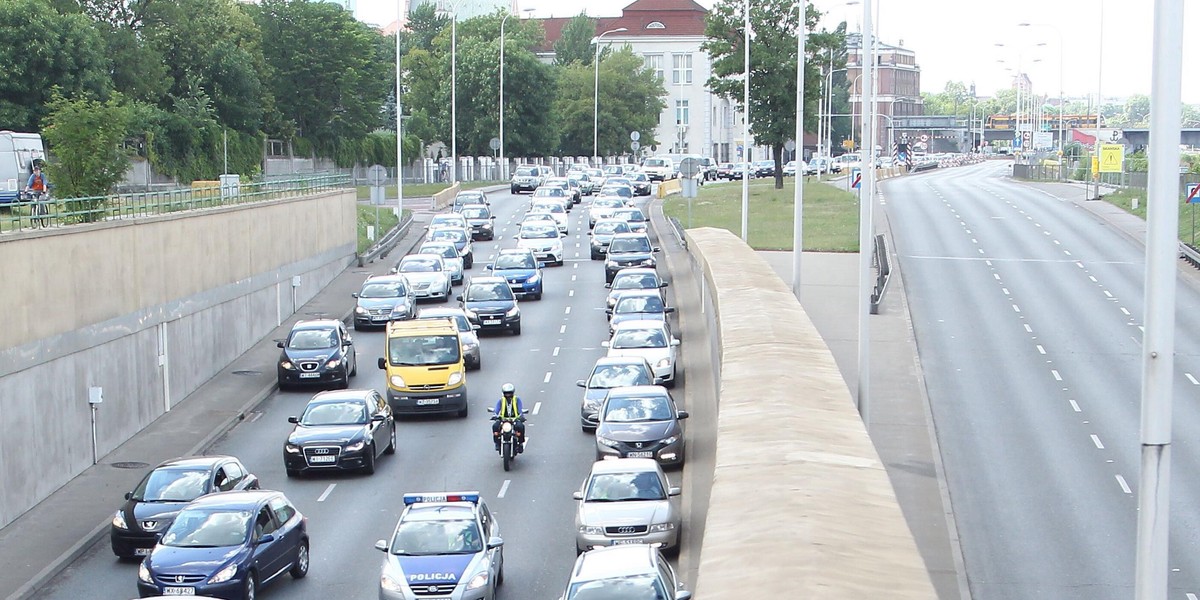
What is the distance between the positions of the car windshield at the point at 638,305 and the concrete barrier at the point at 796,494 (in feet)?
40.6

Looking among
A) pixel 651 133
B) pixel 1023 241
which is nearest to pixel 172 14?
pixel 1023 241

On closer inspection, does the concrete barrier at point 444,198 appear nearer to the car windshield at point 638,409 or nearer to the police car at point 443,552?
the car windshield at point 638,409

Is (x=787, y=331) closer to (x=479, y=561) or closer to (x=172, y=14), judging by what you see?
(x=479, y=561)

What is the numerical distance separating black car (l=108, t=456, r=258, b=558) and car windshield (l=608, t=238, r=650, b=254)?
28.1m

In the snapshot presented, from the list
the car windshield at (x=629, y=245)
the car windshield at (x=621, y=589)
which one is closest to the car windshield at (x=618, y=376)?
the car windshield at (x=621, y=589)

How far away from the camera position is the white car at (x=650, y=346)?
106ft

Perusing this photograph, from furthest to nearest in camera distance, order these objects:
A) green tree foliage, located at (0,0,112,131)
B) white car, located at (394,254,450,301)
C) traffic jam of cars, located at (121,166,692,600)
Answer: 1. green tree foliage, located at (0,0,112,131)
2. white car, located at (394,254,450,301)
3. traffic jam of cars, located at (121,166,692,600)

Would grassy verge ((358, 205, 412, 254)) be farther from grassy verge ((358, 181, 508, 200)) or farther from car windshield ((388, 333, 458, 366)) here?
car windshield ((388, 333, 458, 366))

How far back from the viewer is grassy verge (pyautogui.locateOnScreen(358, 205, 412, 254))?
6125 centimetres

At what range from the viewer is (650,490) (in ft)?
67.5

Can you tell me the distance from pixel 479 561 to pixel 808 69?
66580 mm

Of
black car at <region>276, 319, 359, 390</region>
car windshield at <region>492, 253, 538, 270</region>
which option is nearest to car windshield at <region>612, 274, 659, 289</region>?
car windshield at <region>492, 253, 538, 270</region>

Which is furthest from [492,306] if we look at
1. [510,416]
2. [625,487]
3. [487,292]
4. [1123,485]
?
[625,487]

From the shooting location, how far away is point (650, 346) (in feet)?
108
